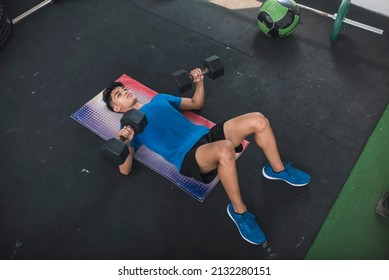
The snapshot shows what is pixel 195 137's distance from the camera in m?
1.77

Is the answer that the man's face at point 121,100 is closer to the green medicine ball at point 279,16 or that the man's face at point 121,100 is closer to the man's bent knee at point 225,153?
the man's bent knee at point 225,153

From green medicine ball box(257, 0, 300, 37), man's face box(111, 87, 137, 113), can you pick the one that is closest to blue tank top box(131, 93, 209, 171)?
man's face box(111, 87, 137, 113)

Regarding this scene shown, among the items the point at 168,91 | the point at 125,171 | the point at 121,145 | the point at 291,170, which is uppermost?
the point at 121,145

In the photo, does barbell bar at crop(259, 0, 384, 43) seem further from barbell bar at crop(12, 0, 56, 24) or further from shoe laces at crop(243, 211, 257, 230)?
barbell bar at crop(12, 0, 56, 24)

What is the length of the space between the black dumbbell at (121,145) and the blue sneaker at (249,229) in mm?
674

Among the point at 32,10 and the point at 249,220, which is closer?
the point at 249,220

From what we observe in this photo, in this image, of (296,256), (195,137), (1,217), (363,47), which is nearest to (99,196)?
(1,217)

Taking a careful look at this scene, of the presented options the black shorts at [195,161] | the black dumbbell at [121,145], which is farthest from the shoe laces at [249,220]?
the black dumbbell at [121,145]

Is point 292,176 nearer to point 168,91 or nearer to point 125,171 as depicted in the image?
point 125,171

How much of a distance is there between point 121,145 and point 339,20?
1.90 m

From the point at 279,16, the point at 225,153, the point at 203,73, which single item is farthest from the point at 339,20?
the point at 225,153

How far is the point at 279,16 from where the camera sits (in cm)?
258
